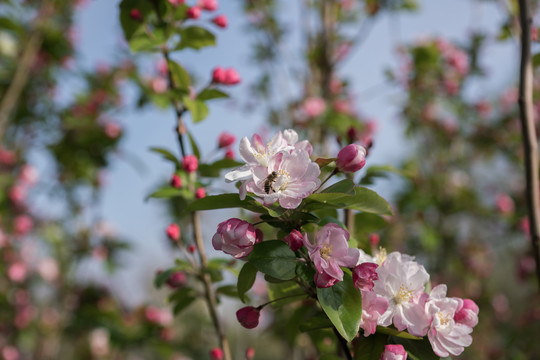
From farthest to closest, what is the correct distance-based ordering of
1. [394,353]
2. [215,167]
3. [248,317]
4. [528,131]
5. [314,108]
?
[314,108]
[215,167]
[528,131]
[248,317]
[394,353]

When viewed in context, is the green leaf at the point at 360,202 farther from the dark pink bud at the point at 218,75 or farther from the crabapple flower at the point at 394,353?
the dark pink bud at the point at 218,75

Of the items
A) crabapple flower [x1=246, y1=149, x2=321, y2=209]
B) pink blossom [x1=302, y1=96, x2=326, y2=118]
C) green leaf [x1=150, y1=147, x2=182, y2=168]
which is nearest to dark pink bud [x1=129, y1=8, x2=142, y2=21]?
green leaf [x1=150, y1=147, x2=182, y2=168]

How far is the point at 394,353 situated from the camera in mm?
537

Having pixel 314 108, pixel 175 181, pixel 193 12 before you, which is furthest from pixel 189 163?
pixel 314 108

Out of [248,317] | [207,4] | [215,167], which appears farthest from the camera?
[207,4]

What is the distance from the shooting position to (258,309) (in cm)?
66

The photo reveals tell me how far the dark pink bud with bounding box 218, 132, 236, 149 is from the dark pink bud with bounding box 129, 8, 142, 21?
0.34 meters

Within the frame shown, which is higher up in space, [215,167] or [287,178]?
[287,178]

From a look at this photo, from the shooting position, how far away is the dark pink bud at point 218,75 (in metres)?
1.04

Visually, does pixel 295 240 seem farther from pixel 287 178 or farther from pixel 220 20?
pixel 220 20

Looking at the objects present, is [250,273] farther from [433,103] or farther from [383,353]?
[433,103]

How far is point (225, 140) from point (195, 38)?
0.26 m

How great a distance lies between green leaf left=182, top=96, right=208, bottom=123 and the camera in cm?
99

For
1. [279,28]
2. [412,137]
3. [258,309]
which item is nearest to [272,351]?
[412,137]
